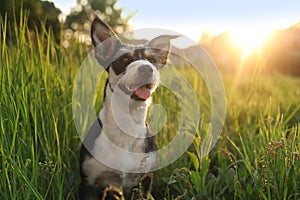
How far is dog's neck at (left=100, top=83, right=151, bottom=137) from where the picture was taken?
2779mm

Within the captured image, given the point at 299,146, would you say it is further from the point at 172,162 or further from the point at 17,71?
the point at 17,71

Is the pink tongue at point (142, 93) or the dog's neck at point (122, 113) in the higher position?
the pink tongue at point (142, 93)

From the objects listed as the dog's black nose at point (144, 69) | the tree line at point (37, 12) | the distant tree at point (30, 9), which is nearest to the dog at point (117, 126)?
the dog's black nose at point (144, 69)

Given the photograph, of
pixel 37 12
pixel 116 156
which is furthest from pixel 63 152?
pixel 37 12

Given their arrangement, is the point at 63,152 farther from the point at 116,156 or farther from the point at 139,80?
the point at 139,80

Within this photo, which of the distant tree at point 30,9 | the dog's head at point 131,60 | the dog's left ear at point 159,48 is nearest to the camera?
the dog's head at point 131,60

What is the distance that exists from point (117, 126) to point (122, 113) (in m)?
0.10

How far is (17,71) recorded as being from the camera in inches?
119

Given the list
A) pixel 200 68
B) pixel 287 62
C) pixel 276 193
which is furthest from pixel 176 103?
pixel 287 62

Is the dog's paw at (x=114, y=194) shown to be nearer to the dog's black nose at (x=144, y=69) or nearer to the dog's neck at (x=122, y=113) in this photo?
the dog's neck at (x=122, y=113)

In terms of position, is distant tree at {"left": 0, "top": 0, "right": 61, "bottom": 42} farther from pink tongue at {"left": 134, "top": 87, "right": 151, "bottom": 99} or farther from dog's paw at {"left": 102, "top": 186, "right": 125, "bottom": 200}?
dog's paw at {"left": 102, "top": 186, "right": 125, "bottom": 200}

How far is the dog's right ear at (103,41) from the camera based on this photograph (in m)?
2.75

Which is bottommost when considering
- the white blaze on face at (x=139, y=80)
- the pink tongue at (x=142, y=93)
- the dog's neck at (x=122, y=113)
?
the dog's neck at (x=122, y=113)

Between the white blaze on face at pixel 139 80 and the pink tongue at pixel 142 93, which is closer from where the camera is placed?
the white blaze on face at pixel 139 80
